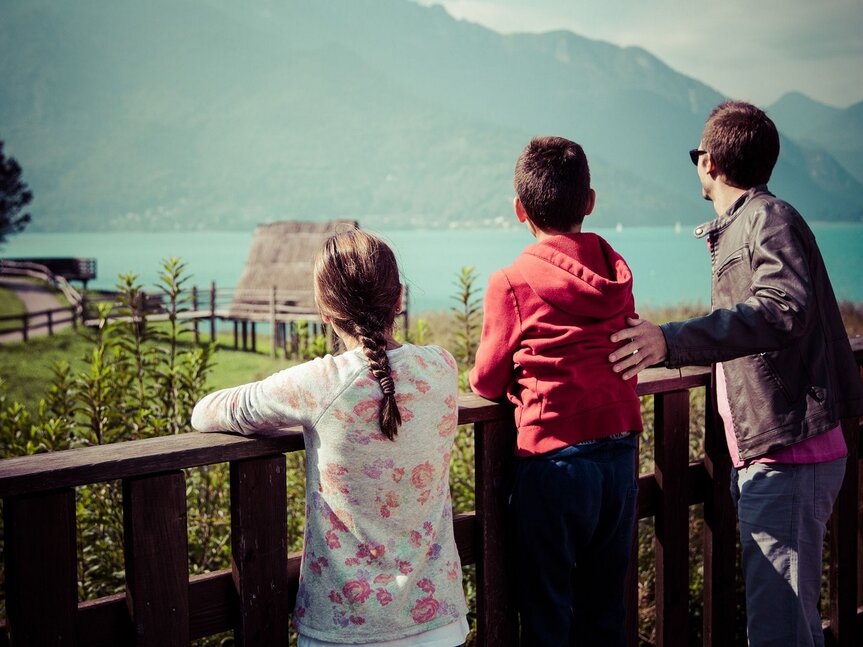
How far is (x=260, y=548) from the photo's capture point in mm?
1567

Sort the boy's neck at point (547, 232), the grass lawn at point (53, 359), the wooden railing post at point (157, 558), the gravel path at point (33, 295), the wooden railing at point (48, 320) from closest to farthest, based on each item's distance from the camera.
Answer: the wooden railing post at point (157, 558), the boy's neck at point (547, 232), the grass lawn at point (53, 359), the wooden railing at point (48, 320), the gravel path at point (33, 295)

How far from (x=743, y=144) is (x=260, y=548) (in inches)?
53.3

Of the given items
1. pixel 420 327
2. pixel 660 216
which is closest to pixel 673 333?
pixel 420 327

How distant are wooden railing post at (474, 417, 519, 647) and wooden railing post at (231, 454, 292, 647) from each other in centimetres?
46

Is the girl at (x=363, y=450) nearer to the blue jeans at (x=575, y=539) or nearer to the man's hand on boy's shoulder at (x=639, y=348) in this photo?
the blue jeans at (x=575, y=539)

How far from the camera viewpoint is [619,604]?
1.85 metres

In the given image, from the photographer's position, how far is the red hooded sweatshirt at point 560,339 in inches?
66.4

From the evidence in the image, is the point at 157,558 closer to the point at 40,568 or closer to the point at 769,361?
the point at 40,568

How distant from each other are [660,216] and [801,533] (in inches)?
7300

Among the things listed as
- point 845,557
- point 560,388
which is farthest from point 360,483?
point 845,557

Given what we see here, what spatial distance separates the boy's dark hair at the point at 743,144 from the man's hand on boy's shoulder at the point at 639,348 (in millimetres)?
454

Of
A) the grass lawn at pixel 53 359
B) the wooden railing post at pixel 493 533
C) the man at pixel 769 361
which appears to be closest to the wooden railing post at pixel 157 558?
the wooden railing post at pixel 493 533

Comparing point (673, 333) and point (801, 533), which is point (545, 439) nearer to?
point (673, 333)

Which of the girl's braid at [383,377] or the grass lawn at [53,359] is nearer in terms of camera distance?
the girl's braid at [383,377]
